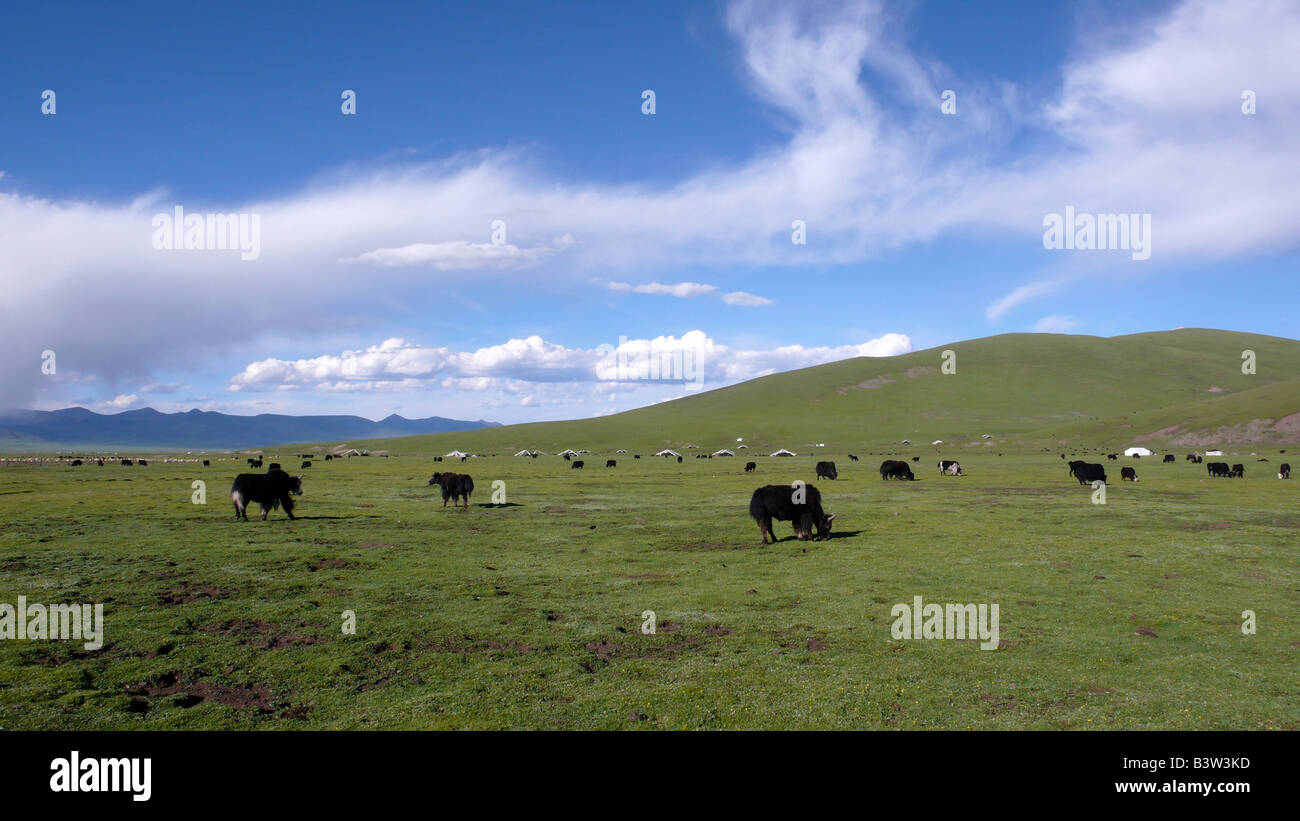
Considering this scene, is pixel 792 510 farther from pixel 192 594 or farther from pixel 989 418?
pixel 989 418

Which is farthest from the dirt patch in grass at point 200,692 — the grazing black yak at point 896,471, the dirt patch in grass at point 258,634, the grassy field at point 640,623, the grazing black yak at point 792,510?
the grazing black yak at point 896,471

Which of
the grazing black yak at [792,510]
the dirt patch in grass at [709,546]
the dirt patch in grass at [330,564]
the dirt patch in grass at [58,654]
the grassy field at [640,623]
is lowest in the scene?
the dirt patch in grass at [709,546]

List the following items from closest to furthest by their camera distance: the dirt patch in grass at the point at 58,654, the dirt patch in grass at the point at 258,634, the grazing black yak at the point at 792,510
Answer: the dirt patch in grass at the point at 58,654 → the dirt patch in grass at the point at 258,634 → the grazing black yak at the point at 792,510

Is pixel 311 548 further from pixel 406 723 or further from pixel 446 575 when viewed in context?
pixel 406 723

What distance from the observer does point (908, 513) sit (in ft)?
108

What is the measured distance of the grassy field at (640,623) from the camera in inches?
390

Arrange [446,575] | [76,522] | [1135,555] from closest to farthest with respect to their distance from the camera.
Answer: [446,575] → [1135,555] → [76,522]

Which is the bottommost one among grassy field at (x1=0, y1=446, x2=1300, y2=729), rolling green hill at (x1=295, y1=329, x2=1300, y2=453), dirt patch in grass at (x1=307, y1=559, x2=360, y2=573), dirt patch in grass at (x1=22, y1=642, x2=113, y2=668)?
grassy field at (x1=0, y1=446, x2=1300, y2=729)

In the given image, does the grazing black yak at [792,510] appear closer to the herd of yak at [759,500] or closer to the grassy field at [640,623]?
the herd of yak at [759,500]

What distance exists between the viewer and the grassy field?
990 centimetres

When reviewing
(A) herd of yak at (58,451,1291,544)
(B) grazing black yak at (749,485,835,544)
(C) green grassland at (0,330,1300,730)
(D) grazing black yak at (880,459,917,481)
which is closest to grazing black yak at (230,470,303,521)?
(A) herd of yak at (58,451,1291,544)

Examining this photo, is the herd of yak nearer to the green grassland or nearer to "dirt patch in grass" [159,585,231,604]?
the green grassland
